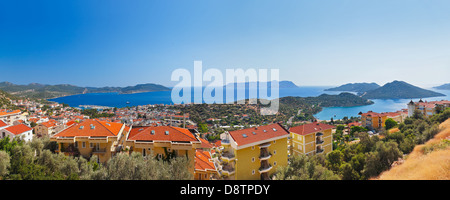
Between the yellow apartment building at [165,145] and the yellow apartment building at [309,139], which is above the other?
the yellow apartment building at [165,145]

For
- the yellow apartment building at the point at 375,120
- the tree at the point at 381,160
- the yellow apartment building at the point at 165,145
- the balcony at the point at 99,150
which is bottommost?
the yellow apartment building at the point at 375,120

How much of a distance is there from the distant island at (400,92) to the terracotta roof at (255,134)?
297 ft

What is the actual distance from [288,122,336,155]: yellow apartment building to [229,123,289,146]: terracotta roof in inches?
176

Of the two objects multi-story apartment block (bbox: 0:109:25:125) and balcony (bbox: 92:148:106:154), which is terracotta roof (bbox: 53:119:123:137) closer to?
balcony (bbox: 92:148:106:154)

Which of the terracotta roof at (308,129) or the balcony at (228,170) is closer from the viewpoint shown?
the balcony at (228,170)

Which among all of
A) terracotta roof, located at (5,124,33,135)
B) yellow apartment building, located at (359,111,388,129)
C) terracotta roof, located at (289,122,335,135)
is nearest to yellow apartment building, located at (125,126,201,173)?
terracotta roof, located at (289,122,335,135)

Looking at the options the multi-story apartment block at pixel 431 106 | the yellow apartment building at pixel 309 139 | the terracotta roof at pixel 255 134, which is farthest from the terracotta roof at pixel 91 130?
the multi-story apartment block at pixel 431 106

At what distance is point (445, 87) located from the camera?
88062 mm

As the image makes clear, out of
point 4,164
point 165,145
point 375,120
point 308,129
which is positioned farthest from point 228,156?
point 375,120

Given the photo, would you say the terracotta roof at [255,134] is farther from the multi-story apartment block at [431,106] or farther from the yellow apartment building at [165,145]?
the multi-story apartment block at [431,106]

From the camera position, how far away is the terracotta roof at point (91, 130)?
7359 millimetres

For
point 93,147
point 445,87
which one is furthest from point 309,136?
Answer: point 445,87
